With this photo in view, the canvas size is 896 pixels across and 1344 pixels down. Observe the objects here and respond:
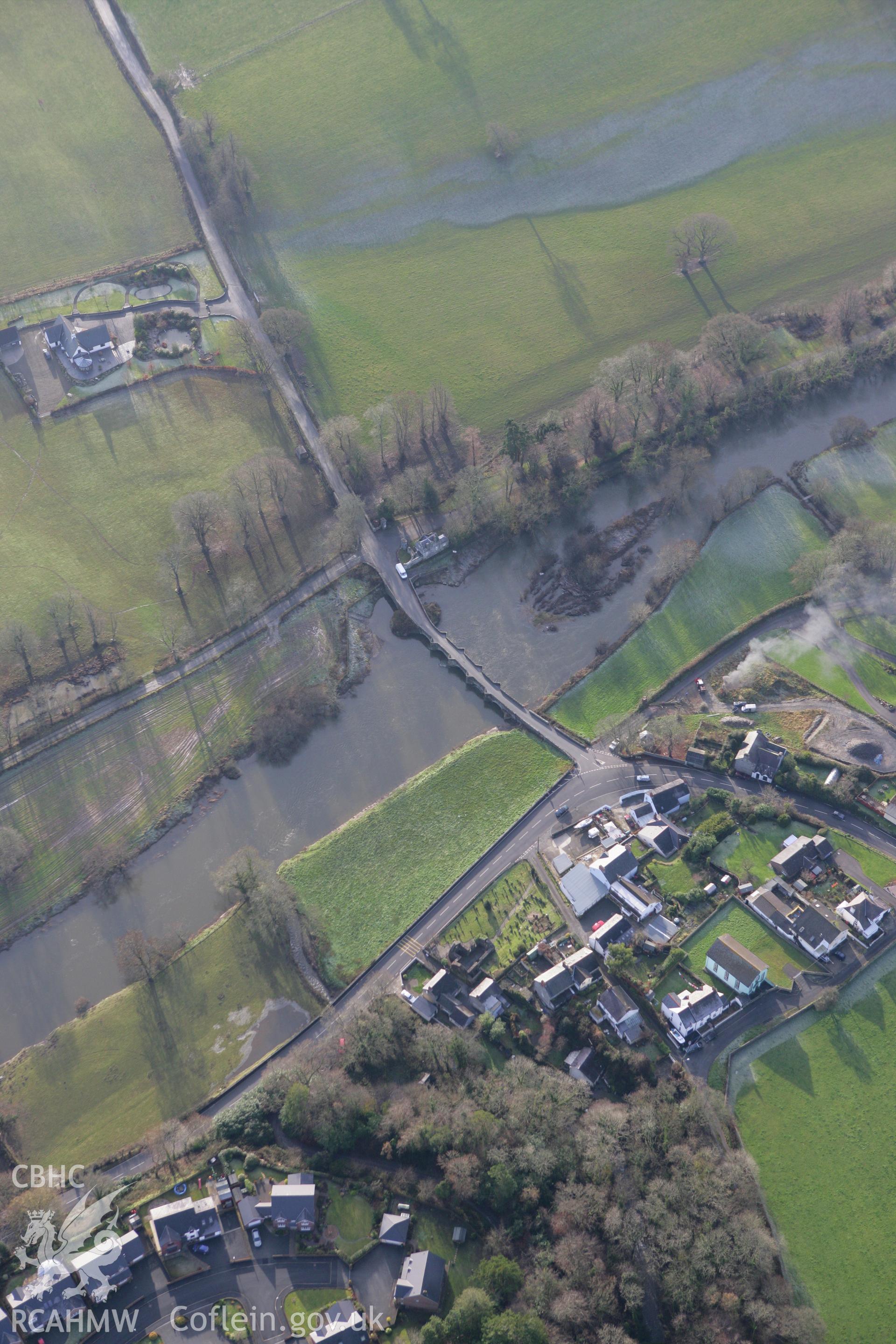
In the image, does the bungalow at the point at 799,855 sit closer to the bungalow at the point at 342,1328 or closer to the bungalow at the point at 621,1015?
the bungalow at the point at 621,1015

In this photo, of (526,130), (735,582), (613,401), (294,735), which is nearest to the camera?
(294,735)

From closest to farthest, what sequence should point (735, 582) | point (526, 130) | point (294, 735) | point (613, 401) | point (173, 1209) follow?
point (173, 1209), point (294, 735), point (735, 582), point (613, 401), point (526, 130)

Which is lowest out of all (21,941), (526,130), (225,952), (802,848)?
(802,848)

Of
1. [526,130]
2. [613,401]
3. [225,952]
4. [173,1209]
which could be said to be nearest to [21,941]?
[225,952]

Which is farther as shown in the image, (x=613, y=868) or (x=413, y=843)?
(x=413, y=843)

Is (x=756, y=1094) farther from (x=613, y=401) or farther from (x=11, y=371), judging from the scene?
(x=11, y=371)

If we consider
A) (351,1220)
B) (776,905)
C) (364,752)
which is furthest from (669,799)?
(351,1220)

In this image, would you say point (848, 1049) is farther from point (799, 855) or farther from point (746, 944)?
point (799, 855)
